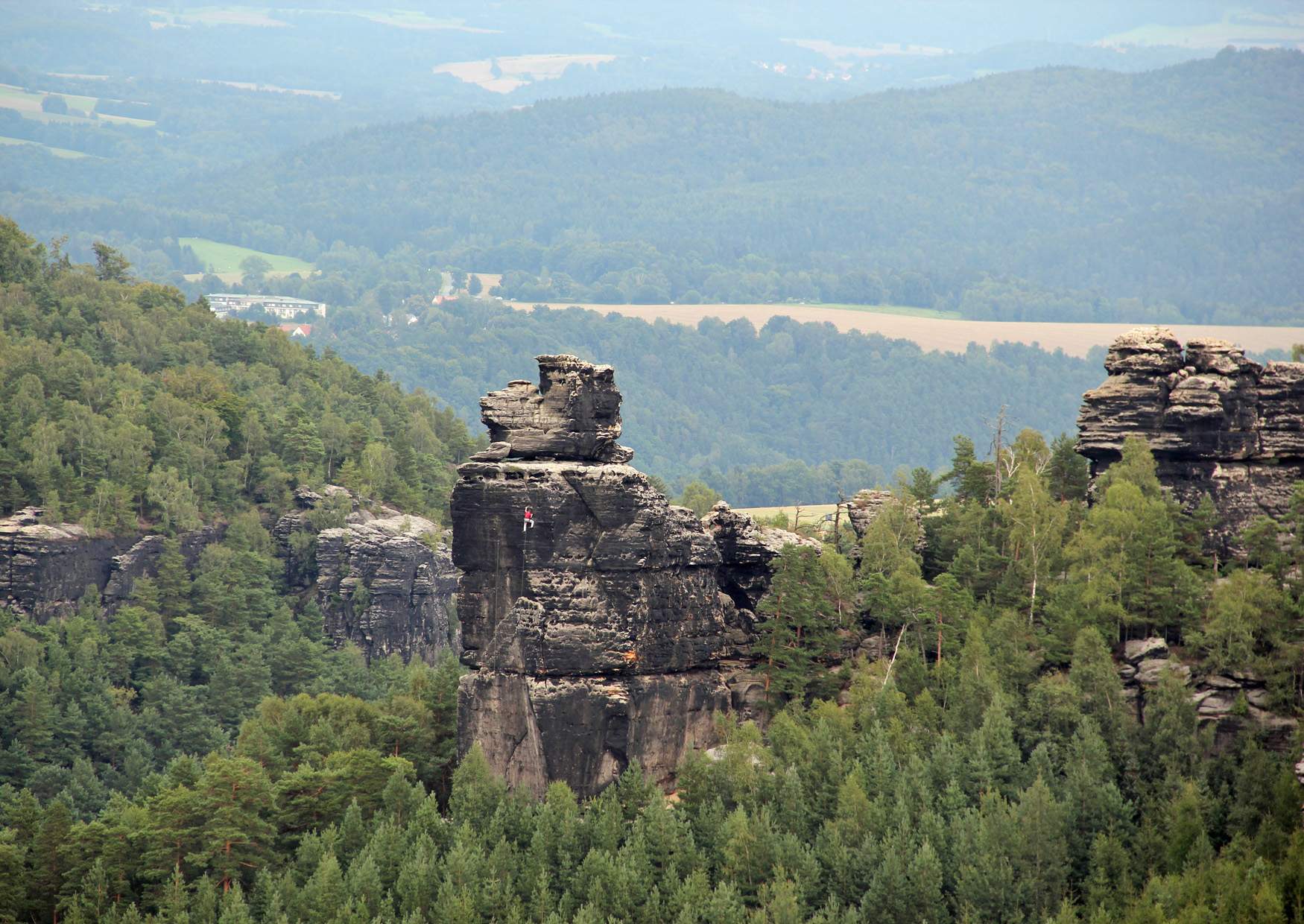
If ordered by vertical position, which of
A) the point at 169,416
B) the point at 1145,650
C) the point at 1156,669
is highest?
the point at 1145,650

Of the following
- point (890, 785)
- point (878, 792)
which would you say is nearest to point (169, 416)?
point (878, 792)

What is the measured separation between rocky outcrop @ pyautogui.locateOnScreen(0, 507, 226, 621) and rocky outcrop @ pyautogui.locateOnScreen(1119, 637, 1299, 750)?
78.6 meters

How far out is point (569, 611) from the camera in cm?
8306

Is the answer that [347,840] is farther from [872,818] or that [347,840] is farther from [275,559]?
[275,559]

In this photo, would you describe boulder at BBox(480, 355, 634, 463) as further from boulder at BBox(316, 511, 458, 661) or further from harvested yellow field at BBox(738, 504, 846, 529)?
boulder at BBox(316, 511, 458, 661)

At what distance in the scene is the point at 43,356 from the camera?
16438 centimetres

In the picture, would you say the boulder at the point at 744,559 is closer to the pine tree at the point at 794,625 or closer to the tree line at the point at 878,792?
the pine tree at the point at 794,625

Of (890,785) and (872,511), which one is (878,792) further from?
(872,511)

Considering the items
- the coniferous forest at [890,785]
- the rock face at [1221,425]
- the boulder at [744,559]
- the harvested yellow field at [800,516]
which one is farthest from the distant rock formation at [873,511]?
the rock face at [1221,425]

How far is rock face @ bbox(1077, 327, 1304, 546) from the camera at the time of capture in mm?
91312

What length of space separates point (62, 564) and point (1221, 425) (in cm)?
7819

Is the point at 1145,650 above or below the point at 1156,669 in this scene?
above

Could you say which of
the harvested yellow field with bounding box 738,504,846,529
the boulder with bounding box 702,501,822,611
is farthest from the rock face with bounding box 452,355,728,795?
the harvested yellow field with bounding box 738,504,846,529

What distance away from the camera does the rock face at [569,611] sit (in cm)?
8306
